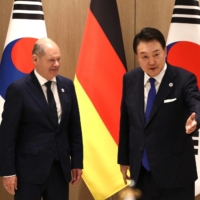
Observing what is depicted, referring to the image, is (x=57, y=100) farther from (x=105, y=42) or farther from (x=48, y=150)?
(x=105, y=42)

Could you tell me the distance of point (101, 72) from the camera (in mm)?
3432

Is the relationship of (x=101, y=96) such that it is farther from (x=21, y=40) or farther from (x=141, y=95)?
(x=141, y=95)

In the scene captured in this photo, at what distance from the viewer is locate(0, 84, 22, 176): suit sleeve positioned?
2.52m

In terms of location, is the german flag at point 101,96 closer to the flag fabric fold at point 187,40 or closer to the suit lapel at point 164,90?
the flag fabric fold at point 187,40

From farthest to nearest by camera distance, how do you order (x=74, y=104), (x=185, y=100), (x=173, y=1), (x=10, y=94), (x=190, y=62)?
(x=173, y=1), (x=190, y=62), (x=74, y=104), (x=10, y=94), (x=185, y=100)

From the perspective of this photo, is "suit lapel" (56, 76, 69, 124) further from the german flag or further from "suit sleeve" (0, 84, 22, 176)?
the german flag

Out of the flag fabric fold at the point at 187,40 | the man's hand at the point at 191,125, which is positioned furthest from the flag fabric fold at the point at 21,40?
the man's hand at the point at 191,125

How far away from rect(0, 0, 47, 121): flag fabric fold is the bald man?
0.80 metres

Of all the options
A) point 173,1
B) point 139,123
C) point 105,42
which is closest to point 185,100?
point 139,123

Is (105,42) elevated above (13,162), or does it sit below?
above

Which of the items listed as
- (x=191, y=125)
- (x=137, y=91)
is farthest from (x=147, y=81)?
(x=191, y=125)

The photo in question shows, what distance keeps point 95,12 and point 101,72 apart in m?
0.51

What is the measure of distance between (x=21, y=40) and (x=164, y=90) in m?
1.50

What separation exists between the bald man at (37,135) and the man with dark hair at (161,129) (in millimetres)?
462
